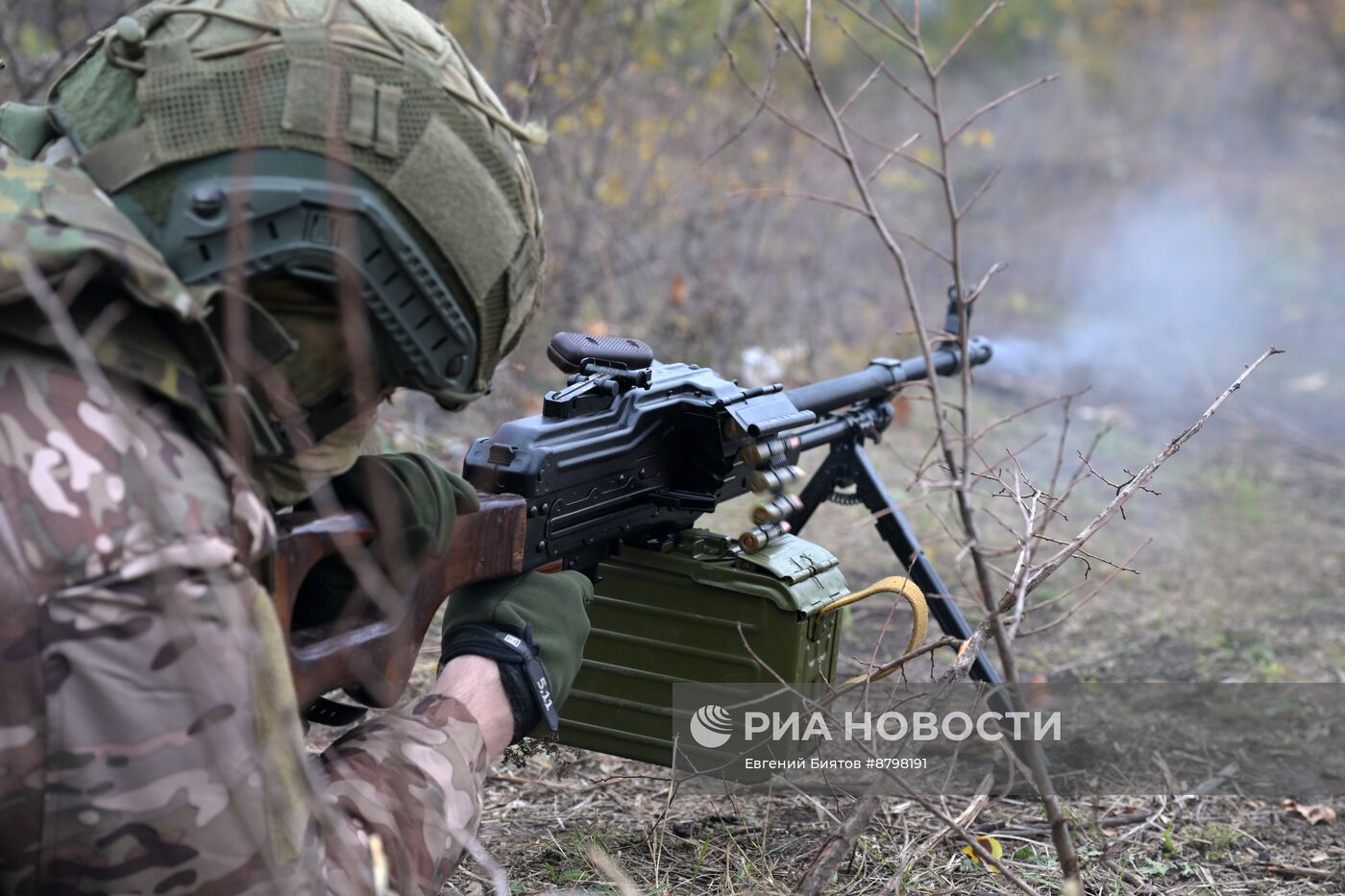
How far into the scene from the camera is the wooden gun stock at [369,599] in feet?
6.15

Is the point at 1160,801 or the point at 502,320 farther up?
the point at 502,320

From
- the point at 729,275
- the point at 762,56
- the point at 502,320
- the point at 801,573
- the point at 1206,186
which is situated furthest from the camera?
the point at 1206,186

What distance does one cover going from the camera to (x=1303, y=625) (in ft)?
16.9

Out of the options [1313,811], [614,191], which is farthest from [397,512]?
[614,191]

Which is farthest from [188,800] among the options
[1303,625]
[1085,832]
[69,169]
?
[1303,625]

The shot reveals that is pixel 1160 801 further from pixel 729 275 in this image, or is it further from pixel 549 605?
pixel 729 275

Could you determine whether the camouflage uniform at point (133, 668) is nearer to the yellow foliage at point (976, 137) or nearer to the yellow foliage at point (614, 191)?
the yellow foliage at point (614, 191)

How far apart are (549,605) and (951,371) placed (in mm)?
2060

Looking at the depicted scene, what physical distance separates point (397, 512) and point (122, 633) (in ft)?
2.21

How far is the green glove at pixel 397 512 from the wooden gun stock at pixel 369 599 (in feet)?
0.10

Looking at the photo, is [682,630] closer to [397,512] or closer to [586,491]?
[586,491]

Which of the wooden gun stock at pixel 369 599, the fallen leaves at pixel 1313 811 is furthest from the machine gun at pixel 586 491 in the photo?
the fallen leaves at pixel 1313 811

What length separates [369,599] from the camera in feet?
6.91

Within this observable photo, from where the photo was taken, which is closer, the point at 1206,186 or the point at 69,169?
the point at 69,169
